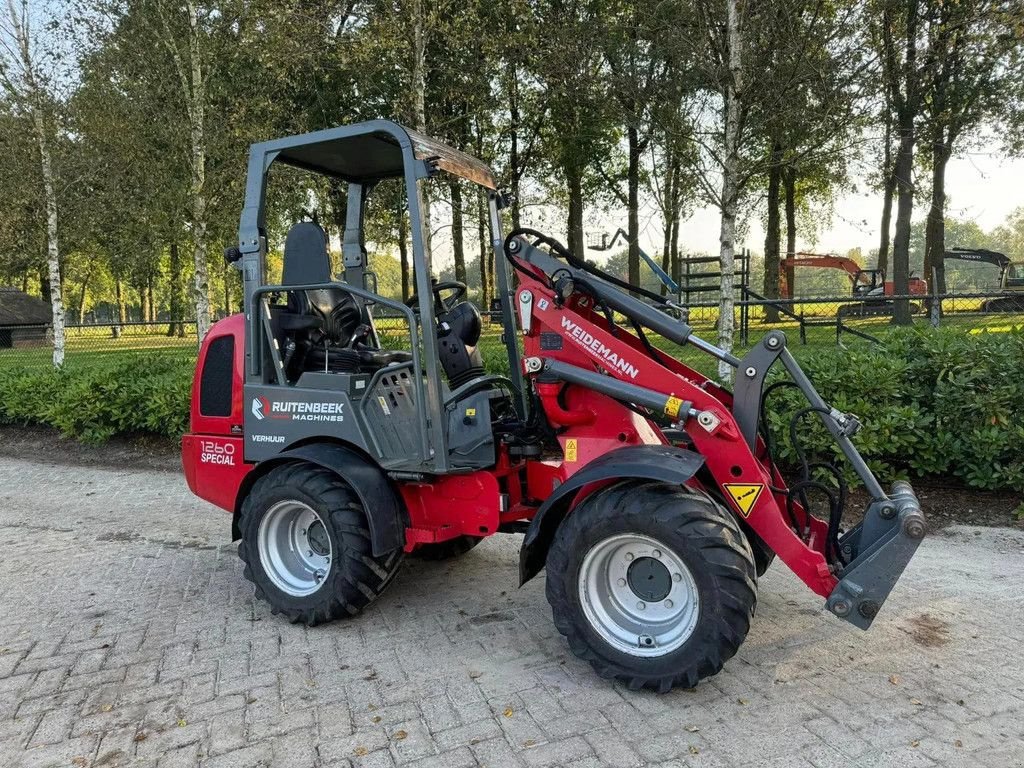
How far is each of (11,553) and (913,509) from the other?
5982mm

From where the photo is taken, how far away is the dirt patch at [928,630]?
3.54 metres

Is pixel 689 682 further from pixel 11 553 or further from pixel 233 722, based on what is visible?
pixel 11 553

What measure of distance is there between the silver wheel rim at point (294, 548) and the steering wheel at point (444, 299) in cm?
129

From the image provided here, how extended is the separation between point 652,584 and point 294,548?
83.5 inches

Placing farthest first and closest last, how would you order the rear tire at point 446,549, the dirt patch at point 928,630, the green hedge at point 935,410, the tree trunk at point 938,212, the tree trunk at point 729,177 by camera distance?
the tree trunk at point 938,212
the tree trunk at point 729,177
the green hedge at point 935,410
the rear tire at point 446,549
the dirt patch at point 928,630

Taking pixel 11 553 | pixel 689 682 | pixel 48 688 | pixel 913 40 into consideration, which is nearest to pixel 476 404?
pixel 689 682

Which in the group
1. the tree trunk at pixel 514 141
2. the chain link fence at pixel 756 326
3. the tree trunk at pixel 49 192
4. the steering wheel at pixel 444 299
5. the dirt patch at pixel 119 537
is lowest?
the dirt patch at pixel 119 537

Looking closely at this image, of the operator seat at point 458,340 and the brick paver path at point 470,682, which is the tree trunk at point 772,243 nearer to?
the brick paver path at point 470,682

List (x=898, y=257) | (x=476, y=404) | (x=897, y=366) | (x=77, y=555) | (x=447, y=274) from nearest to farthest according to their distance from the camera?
(x=476, y=404)
(x=447, y=274)
(x=77, y=555)
(x=897, y=366)
(x=898, y=257)

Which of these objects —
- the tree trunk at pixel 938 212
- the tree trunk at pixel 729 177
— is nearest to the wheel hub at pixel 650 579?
the tree trunk at pixel 729 177

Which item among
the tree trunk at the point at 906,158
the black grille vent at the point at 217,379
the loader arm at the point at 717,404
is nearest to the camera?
the loader arm at the point at 717,404

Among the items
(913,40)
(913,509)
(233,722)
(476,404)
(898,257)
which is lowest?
(233,722)

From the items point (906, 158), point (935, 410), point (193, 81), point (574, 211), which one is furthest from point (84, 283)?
point (935, 410)

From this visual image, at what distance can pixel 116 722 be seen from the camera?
3029 millimetres
